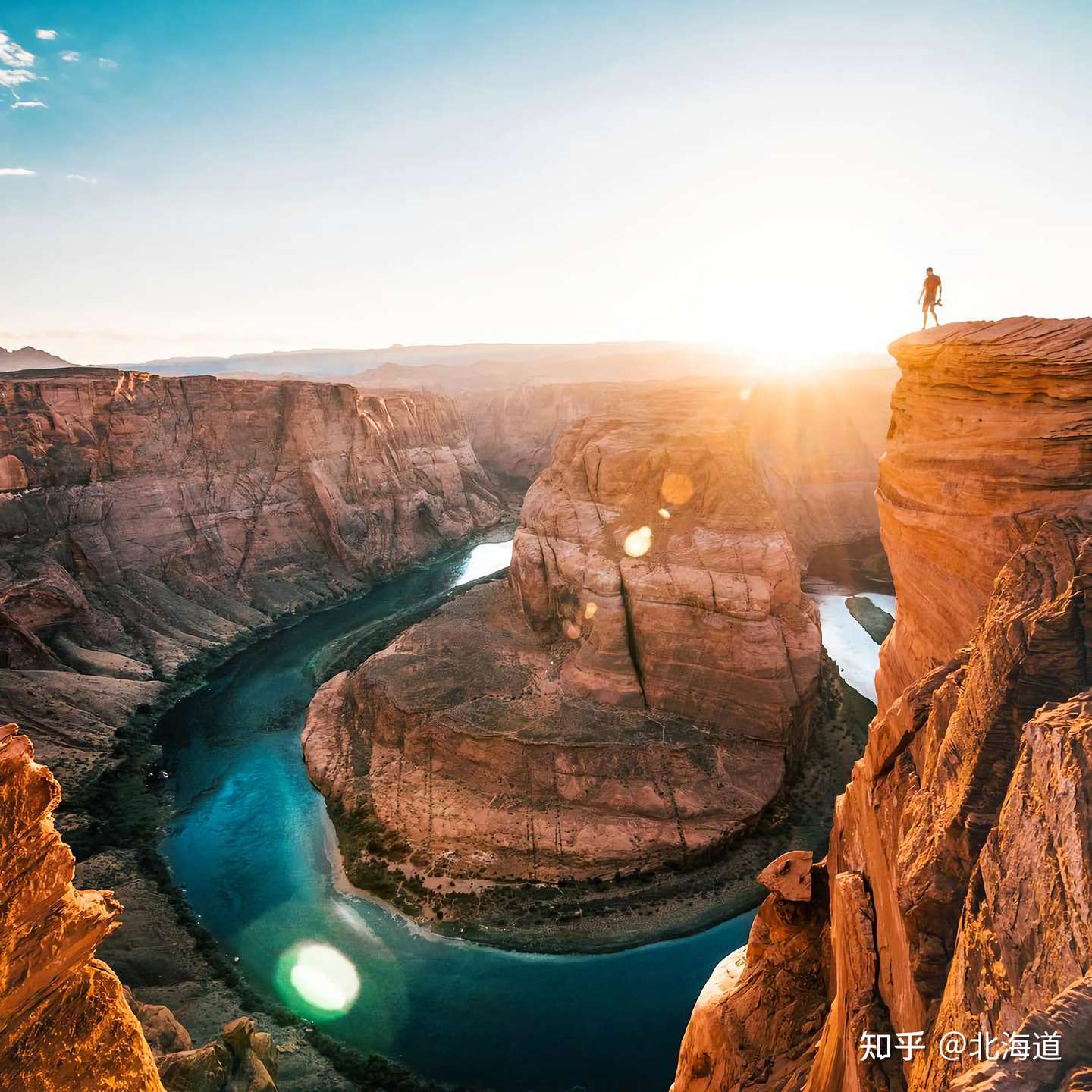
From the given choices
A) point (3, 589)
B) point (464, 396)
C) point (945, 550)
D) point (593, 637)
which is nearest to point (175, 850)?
point (593, 637)

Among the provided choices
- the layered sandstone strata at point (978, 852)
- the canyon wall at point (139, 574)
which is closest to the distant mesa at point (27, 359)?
the canyon wall at point (139, 574)

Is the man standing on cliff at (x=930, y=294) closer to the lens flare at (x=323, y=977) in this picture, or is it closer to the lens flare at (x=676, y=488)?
the lens flare at (x=676, y=488)

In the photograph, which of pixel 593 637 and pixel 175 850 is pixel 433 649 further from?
pixel 175 850

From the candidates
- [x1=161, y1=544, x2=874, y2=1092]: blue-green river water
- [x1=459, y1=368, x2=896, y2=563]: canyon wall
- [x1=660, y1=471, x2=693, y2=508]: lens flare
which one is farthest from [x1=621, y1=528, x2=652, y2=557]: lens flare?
[x1=459, y1=368, x2=896, y2=563]: canyon wall

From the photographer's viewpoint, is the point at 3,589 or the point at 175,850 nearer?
the point at 175,850

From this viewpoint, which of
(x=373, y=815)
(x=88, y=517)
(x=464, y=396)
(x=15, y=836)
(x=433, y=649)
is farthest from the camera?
(x=464, y=396)

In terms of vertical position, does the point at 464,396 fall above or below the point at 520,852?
above
